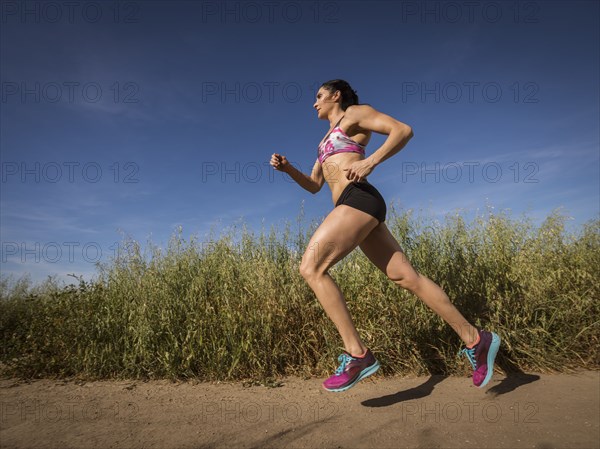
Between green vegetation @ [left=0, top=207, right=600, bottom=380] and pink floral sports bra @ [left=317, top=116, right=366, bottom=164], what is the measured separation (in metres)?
1.51

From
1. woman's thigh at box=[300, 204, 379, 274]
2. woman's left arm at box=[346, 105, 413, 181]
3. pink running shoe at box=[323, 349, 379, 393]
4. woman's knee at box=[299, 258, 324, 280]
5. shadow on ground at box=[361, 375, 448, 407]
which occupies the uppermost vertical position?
woman's left arm at box=[346, 105, 413, 181]

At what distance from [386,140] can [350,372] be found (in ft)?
4.95

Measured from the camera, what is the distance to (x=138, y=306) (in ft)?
13.4

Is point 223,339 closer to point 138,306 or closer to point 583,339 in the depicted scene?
point 138,306

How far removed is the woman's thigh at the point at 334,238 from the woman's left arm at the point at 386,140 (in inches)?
9.8

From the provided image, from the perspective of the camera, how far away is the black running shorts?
2.56 meters

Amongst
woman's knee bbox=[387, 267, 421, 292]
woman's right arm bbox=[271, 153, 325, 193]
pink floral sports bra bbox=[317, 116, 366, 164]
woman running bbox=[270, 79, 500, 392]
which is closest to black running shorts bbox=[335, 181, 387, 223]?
woman running bbox=[270, 79, 500, 392]

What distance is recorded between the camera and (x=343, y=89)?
3.10 m

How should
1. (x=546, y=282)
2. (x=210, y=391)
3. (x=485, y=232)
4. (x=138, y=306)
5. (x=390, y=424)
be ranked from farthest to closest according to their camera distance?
1. (x=485, y=232)
2. (x=138, y=306)
3. (x=546, y=282)
4. (x=210, y=391)
5. (x=390, y=424)

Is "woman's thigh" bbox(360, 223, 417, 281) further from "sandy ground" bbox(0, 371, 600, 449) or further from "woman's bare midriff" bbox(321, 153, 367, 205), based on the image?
"sandy ground" bbox(0, 371, 600, 449)

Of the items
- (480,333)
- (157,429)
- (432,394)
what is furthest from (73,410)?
(480,333)

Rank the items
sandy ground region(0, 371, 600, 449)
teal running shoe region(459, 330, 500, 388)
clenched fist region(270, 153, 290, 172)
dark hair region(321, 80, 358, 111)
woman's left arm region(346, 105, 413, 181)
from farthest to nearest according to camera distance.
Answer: dark hair region(321, 80, 358, 111) < clenched fist region(270, 153, 290, 172) < teal running shoe region(459, 330, 500, 388) < woman's left arm region(346, 105, 413, 181) < sandy ground region(0, 371, 600, 449)

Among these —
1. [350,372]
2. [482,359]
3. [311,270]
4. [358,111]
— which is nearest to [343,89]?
[358,111]

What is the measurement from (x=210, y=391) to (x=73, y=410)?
1.00 meters
